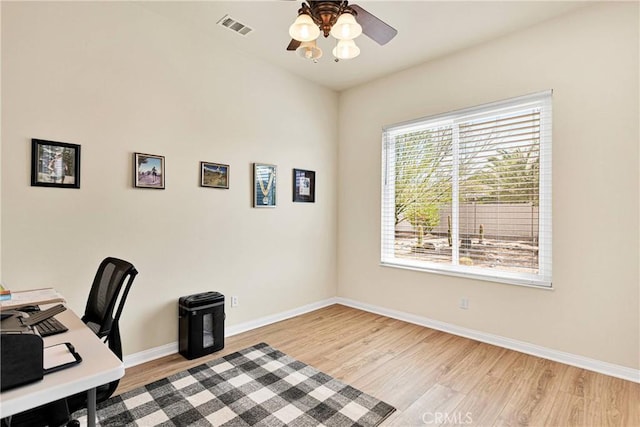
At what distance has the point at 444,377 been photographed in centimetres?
258

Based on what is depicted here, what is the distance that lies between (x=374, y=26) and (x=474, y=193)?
2049 millimetres

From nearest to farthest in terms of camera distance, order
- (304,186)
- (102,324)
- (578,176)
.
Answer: (102,324) → (578,176) → (304,186)

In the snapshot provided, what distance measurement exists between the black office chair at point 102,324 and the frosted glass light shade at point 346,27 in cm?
166

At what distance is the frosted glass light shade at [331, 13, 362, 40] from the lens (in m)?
1.86

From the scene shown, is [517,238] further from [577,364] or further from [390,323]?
[390,323]

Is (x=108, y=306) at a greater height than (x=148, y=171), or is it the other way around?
(x=148, y=171)

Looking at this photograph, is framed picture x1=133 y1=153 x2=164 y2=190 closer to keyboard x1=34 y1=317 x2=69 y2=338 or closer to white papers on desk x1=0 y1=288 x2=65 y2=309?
white papers on desk x1=0 y1=288 x2=65 y2=309

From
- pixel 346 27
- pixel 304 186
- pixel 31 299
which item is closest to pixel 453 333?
pixel 304 186

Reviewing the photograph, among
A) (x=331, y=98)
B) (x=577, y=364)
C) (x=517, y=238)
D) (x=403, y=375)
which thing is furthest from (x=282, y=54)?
(x=577, y=364)

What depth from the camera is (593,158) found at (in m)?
2.70

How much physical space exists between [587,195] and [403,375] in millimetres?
2116

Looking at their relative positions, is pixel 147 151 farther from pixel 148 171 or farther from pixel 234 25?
pixel 234 25

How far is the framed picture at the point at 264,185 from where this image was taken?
11.9 feet

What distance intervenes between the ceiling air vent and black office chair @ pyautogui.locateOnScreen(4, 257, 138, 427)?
227cm
